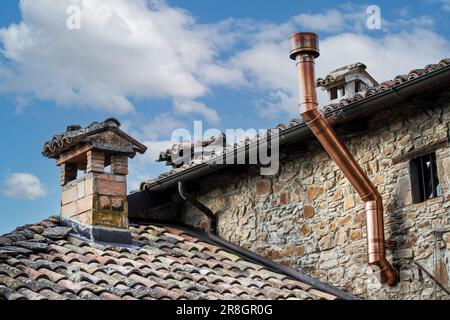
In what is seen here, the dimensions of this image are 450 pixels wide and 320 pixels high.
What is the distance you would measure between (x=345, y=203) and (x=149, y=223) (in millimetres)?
2754

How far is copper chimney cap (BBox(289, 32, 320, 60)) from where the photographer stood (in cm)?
839

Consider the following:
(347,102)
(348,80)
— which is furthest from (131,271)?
(348,80)

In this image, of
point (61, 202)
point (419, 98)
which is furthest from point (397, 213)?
point (61, 202)

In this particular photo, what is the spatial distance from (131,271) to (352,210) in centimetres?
242

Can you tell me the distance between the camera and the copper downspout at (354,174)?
7.97m

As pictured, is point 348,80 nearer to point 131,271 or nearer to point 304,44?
point 304,44

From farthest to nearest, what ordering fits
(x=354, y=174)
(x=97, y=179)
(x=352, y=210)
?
(x=97, y=179) < (x=352, y=210) < (x=354, y=174)

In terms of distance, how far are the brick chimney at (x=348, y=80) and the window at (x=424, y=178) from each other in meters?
2.99

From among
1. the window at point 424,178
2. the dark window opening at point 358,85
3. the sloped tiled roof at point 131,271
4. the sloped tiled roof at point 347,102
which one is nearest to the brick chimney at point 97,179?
the sloped tiled roof at point 131,271

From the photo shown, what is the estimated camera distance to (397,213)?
8164 millimetres

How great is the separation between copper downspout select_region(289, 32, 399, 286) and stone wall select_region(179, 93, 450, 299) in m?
0.20

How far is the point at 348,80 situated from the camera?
11.2 m
